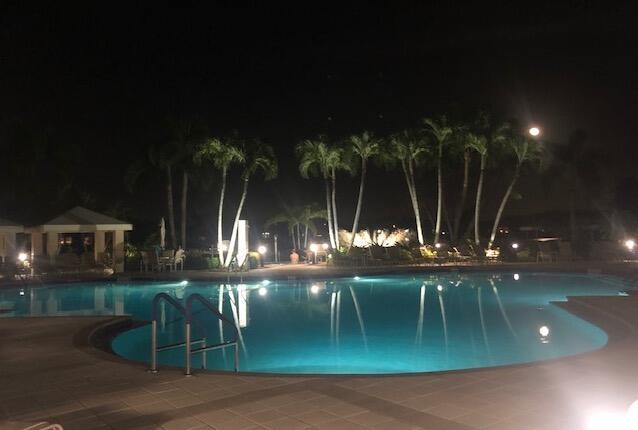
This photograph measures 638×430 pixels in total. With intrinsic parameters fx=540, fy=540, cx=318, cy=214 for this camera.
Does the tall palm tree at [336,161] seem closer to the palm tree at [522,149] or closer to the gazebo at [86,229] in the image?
the palm tree at [522,149]

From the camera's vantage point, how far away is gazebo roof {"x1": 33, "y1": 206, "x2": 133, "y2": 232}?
70.7 feet

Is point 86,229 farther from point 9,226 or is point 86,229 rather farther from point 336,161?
point 336,161

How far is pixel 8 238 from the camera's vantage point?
22.8 meters

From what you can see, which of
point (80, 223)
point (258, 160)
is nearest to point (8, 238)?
point (80, 223)

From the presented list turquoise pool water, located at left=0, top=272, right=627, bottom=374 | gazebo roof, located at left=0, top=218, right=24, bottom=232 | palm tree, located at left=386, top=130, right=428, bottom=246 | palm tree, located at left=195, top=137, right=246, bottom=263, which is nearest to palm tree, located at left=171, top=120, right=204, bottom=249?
palm tree, located at left=195, top=137, right=246, bottom=263

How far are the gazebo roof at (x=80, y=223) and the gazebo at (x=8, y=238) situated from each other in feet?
3.21

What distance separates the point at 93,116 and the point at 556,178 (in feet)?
92.4

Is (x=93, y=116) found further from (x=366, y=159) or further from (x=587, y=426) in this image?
(x=587, y=426)

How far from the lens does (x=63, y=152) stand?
3066cm

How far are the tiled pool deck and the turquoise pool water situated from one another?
5.16 ft

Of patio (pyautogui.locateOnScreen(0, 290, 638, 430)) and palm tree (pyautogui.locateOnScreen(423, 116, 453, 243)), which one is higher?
palm tree (pyautogui.locateOnScreen(423, 116, 453, 243))

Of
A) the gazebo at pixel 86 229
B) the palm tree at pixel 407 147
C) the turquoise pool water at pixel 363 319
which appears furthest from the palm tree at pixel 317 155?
the turquoise pool water at pixel 363 319

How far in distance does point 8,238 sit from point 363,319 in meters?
18.2

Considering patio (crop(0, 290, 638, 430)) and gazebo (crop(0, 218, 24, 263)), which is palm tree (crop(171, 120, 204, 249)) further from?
patio (crop(0, 290, 638, 430))
